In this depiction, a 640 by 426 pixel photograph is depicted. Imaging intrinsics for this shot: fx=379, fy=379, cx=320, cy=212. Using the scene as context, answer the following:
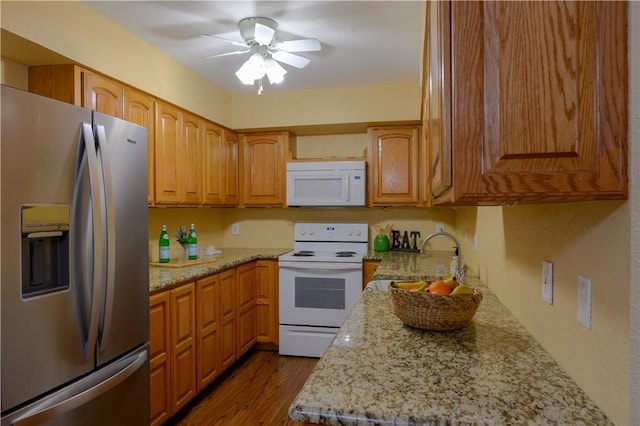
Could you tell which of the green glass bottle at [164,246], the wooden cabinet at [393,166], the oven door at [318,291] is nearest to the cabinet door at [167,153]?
the green glass bottle at [164,246]

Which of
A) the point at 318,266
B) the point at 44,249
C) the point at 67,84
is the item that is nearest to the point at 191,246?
the point at 318,266

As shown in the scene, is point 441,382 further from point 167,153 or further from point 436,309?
point 167,153

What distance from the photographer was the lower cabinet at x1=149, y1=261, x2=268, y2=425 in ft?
6.90

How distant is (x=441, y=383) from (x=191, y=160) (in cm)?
260

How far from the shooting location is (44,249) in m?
1.35

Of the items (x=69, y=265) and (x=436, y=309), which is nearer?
(x=436, y=309)

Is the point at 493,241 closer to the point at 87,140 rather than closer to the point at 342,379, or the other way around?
the point at 342,379

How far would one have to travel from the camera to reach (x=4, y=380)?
47.3 inches

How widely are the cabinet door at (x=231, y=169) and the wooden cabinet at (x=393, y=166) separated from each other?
1308 millimetres

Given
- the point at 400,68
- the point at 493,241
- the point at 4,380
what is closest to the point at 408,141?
the point at 400,68

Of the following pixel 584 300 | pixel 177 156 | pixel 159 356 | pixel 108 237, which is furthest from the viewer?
pixel 177 156

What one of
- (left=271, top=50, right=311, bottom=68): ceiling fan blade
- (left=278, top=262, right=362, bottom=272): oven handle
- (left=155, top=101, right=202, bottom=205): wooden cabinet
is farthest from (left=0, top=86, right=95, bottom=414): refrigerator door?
(left=278, top=262, right=362, bottom=272): oven handle

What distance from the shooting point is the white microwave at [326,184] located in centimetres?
343

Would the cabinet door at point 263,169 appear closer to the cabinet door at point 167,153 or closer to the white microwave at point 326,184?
the white microwave at point 326,184
